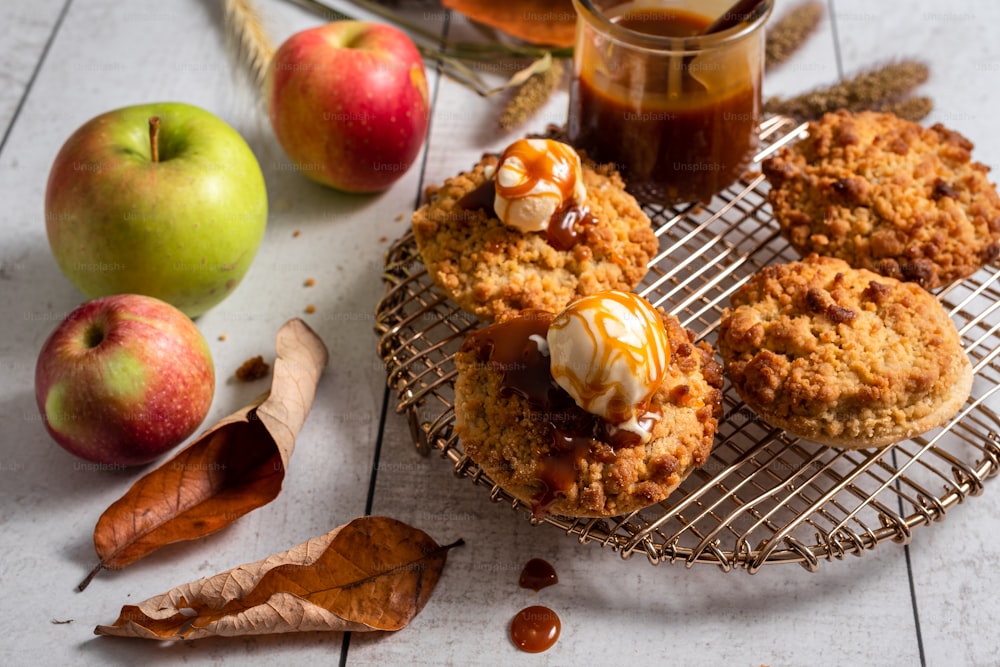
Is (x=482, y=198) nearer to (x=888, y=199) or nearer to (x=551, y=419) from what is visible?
(x=551, y=419)

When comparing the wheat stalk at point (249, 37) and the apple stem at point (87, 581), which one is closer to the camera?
the apple stem at point (87, 581)

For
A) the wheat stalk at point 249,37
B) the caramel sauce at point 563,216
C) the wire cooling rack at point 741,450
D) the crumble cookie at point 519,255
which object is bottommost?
the wire cooling rack at point 741,450

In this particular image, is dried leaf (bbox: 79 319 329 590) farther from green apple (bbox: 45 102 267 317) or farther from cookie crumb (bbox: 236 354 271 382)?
green apple (bbox: 45 102 267 317)

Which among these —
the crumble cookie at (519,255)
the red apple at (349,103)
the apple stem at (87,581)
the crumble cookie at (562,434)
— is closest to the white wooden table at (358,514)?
the apple stem at (87,581)

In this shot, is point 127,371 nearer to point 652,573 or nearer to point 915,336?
point 652,573

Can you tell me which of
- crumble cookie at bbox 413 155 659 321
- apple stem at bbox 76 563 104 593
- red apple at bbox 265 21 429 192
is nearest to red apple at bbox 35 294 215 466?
apple stem at bbox 76 563 104 593

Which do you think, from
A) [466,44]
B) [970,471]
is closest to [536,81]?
[466,44]

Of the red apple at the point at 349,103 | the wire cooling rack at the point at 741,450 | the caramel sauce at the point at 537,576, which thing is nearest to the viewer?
the wire cooling rack at the point at 741,450

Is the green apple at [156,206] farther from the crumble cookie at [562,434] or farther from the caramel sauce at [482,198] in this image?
the crumble cookie at [562,434]
